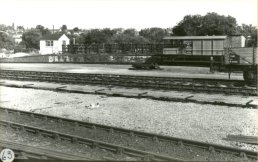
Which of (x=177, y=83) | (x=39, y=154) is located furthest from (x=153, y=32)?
(x=39, y=154)

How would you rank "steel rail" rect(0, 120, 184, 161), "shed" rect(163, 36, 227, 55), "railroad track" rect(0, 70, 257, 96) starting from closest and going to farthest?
"steel rail" rect(0, 120, 184, 161)
"railroad track" rect(0, 70, 257, 96)
"shed" rect(163, 36, 227, 55)

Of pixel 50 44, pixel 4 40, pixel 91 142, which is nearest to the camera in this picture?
pixel 91 142

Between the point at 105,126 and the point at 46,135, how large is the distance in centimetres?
174

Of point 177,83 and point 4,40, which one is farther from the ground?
point 4,40

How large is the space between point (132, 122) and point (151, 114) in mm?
1452

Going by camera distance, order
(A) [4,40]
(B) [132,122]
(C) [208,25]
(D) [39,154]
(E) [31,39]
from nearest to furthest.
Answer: (D) [39,154] → (B) [132,122] → (A) [4,40] → (C) [208,25] → (E) [31,39]

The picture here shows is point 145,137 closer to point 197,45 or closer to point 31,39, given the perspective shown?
point 197,45

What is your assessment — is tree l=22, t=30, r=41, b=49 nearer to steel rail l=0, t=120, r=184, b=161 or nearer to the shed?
the shed

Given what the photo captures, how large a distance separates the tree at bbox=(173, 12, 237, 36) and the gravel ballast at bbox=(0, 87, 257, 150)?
48.9 meters

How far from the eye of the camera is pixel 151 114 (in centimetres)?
1279

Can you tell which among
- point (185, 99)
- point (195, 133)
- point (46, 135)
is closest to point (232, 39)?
point (185, 99)

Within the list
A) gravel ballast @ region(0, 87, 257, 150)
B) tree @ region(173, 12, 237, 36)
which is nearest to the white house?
tree @ region(173, 12, 237, 36)

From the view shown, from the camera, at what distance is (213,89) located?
59.0 ft

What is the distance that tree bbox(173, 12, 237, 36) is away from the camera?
62.2m
